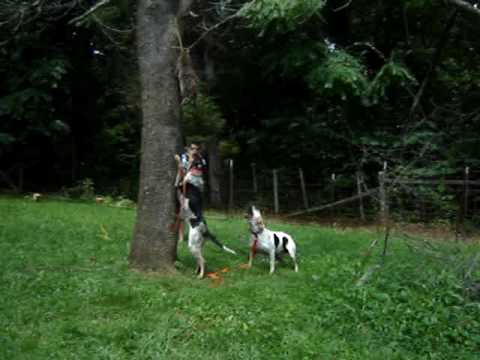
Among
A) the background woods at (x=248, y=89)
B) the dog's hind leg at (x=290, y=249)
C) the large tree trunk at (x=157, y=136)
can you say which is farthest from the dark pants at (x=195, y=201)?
the background woods at (x=248, y=89)

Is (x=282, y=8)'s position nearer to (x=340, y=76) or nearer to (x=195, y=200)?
(x=195, y=200)

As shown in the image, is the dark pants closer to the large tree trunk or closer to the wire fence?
the large tree trunk

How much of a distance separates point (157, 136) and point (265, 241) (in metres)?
Answer: 2.33

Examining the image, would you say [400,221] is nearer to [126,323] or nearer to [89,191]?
[126,323]

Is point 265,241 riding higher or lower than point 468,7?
lower

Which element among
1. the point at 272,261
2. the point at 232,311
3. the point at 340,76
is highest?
the point at 340,76

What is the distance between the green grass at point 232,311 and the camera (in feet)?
15.3

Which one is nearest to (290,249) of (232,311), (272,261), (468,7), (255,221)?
(272,261)

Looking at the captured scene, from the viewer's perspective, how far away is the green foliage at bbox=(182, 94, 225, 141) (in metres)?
15.2

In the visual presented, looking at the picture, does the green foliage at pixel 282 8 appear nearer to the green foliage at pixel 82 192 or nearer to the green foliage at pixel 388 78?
the green foliage at pixel 388 78

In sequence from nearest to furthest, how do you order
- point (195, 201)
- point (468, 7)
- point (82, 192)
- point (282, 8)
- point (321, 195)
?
point (468, 7)
point (195, 201)
point (282, 8)
point (321, 195)
point (82, 192)

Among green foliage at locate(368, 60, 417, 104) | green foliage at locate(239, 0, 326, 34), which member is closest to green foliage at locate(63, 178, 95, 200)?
green foliage at locate(368, 60, 417, 104)

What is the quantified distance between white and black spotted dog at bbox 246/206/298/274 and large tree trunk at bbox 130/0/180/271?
129 cm

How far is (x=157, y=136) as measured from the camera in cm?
694
